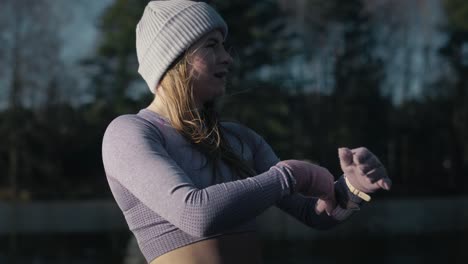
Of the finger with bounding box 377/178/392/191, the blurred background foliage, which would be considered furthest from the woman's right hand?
the blurred background foliage

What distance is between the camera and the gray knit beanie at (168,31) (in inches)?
62.9

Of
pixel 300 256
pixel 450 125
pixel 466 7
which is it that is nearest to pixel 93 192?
pixel 300 256

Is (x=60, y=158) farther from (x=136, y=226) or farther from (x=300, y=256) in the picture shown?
(x=136, y=226)

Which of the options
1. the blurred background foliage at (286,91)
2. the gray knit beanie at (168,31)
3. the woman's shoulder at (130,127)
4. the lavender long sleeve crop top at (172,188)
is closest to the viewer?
the lavender long sleeve crop top at (172,188)

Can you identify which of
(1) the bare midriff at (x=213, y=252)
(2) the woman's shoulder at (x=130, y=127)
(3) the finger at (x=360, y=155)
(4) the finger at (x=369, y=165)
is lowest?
(1) the bare midriff at (x=213, y=252)

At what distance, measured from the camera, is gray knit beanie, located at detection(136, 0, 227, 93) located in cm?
160

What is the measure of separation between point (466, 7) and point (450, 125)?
4.55 m

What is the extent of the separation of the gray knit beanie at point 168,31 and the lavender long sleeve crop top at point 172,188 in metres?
0.12

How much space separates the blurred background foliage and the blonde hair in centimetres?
1704

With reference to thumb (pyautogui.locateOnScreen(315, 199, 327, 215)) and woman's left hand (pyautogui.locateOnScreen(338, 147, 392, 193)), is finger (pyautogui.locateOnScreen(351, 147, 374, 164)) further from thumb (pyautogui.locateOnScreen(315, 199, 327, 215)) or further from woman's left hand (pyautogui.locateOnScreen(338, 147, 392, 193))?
thumb (pyautogui.locateOnScreen(315, 199, 327, 215))

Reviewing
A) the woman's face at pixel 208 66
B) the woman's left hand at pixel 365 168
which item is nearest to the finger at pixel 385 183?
the woman's left hand at pixel 365 168

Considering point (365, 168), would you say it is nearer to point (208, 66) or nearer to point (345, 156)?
point (345, 156)

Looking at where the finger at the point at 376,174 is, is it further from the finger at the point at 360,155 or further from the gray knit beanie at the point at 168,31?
the gray knit beanie at the point at 168,31

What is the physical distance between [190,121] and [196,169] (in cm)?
12
